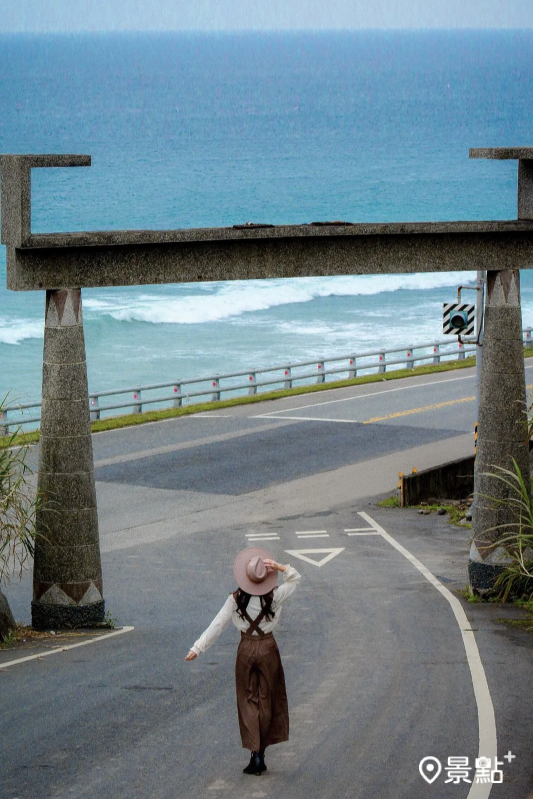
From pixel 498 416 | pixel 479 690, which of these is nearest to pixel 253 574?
pixel 479 690

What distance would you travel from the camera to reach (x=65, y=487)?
16188mm

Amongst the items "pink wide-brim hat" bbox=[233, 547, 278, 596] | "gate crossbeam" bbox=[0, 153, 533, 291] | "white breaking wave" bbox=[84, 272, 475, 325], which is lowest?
"pink wide-brim hat" bbox=[233, 547, 278, 596]

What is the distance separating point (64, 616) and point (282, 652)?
3.18 metres

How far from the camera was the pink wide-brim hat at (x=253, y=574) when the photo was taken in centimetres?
1041

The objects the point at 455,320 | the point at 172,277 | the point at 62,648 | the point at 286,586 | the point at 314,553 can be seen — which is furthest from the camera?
the point at 314,553

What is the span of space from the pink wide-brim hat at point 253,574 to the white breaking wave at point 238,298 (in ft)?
226

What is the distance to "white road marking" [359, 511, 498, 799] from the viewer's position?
1025 cm

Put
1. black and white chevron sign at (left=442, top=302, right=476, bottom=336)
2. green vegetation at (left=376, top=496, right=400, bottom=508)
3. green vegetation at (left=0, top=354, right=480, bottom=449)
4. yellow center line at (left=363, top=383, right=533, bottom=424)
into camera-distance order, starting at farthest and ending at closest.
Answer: yellow center line at (left=363, top=383, right=533, bottom=424) → green vegetation at (left=0, top=354, right=480, bottom=449) → green vegetation at (left=376, top=496, right=400, bottom=508) → black and white chevron sign at (left=442, top=302, right=476, bottom=336)

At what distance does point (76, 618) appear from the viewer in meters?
16.5

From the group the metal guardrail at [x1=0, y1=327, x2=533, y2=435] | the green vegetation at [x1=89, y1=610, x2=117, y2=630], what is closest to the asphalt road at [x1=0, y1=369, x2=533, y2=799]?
the green vegetation at [x1=89, y1=610, x2=117, y2=630]

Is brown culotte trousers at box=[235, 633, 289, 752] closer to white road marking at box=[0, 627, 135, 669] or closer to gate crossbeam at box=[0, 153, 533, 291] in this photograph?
white road marking at box=[0, 627, 135, 669]

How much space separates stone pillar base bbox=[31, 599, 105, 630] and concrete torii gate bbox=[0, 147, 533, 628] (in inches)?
0.7

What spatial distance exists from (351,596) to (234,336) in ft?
181

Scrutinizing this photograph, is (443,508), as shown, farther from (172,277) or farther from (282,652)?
(282,652)
